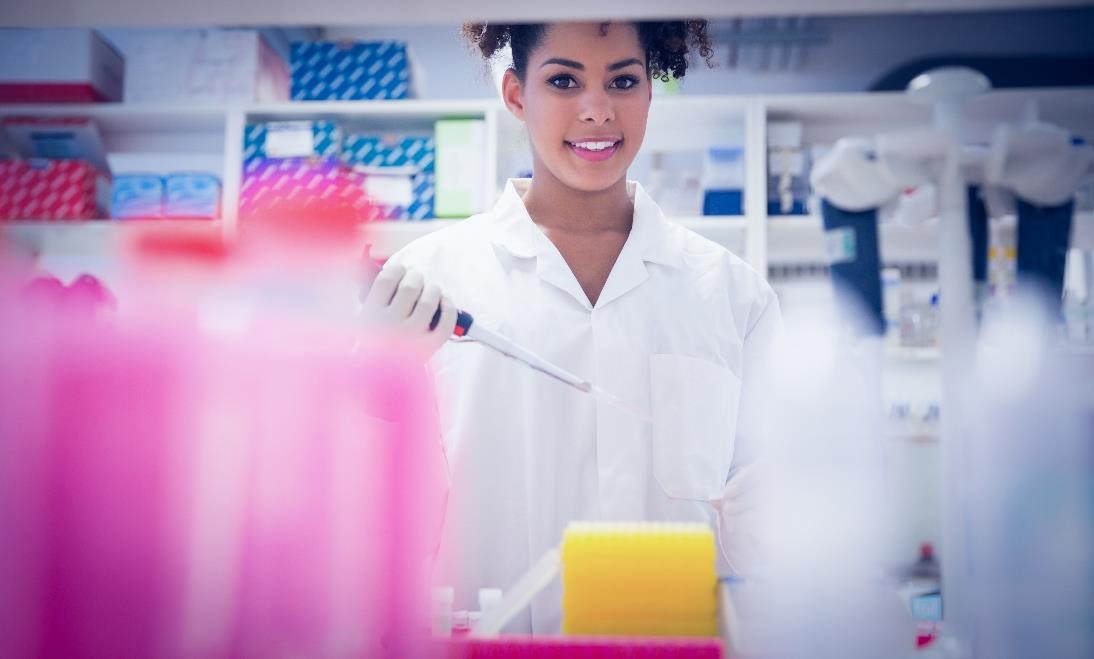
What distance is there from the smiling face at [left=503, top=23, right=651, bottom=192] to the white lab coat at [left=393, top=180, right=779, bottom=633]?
7.0 inches

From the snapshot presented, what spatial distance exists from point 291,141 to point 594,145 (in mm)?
2016

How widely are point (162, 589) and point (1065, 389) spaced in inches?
24.0

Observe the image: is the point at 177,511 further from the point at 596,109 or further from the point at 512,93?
the point at 512,93

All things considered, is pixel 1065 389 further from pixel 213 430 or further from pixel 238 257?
pixel 238 257

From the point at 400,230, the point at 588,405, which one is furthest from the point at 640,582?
the point at 400,230

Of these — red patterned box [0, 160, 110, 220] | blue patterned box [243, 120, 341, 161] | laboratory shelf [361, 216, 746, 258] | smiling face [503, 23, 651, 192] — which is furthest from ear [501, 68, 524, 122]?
red patterned box [0, 160, 110, 220]

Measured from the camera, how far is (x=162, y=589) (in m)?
0.63

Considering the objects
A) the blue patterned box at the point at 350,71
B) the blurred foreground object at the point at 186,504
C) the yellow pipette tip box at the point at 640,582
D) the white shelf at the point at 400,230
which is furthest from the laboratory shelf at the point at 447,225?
the yellow pipette tip box at the point at 640,582

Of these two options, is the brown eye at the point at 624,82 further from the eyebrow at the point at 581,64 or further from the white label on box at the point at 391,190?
the white label on box at the point at 391,190

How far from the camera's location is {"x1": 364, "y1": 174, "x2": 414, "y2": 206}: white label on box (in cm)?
299

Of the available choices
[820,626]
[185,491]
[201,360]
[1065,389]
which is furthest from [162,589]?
[1065,389]

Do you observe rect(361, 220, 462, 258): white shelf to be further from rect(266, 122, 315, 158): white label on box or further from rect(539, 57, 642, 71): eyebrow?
rect(539, 57, 642, 71): eyebrow

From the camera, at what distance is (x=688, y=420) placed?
4.39 feet

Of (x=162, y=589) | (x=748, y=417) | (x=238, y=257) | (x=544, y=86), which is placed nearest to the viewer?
(x=162, y=589)
